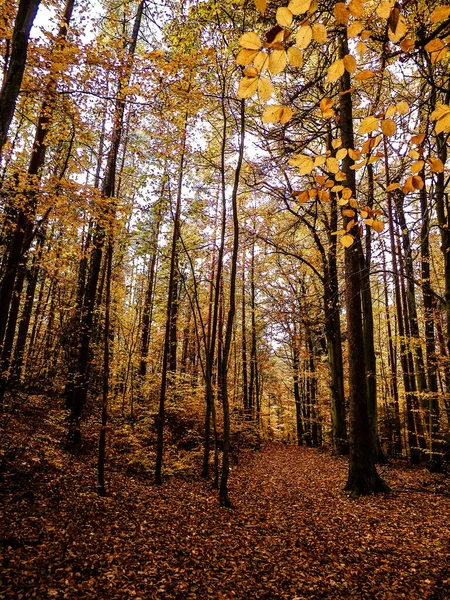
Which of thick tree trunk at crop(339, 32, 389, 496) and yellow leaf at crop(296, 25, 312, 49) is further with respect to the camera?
thick tree trunk at crop(339, 32, 389, 496)

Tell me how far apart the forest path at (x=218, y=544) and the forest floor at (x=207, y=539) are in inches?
0.7

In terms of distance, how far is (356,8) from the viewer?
1567mm

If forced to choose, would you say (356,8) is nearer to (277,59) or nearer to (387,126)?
(277,59)

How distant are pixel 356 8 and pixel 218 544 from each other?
6.24m

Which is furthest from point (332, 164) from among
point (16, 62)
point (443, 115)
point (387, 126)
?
point (16, 62)

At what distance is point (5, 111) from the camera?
11.6ft

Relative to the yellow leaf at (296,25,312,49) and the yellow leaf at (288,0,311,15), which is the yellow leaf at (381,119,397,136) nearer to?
the yellow leaf at (296,25,312,49)

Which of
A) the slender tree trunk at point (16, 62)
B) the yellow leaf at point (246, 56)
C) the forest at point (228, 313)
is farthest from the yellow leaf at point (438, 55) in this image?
the slender tree trunk at point (16, 62)

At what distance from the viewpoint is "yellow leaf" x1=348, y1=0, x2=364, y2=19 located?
1532 millimetres

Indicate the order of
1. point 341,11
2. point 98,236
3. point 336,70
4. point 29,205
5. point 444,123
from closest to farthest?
point 341,11 < point 444,123 < point 336,70 < point 29,205 < point 98,236

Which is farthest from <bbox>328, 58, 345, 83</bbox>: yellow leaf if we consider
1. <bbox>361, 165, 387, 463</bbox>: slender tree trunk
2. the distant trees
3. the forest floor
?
<bbox>361, 165, 387, 463</bbox>: slender tree trunk

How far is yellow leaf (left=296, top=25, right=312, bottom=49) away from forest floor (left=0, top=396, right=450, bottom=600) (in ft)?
16.4

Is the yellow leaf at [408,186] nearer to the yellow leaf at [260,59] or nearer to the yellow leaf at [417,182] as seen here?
the yellow leaf at [417,182]

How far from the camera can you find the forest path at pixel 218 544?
378cm
